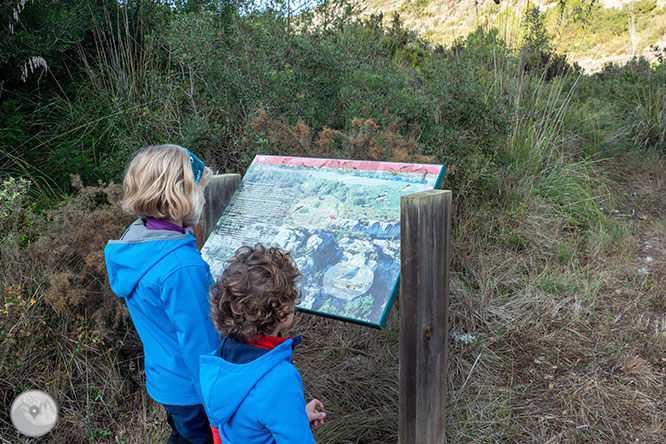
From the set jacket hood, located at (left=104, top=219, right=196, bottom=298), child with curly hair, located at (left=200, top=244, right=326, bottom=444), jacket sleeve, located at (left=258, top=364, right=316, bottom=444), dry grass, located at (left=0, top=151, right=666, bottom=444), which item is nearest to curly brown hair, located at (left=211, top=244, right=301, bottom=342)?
child with curly hair, located at (left=200, top=244, right=326, bottom=444)

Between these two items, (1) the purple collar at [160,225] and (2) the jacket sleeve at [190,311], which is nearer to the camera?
(2) the jacket sleeve at [190,311]

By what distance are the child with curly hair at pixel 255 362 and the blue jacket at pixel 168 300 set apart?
→ 7.7 inches

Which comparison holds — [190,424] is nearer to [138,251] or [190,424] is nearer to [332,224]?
[138,251]

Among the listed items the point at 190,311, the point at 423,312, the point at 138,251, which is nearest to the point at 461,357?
the point at 423,312

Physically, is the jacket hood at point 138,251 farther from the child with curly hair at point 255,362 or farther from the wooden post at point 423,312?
the wooden post at point 423,312

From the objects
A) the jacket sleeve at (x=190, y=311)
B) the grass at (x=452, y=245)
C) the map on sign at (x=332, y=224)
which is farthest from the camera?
the grass at (x=452, y=245)

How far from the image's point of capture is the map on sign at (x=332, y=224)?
1.91 m

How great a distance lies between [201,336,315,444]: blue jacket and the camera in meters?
1.32

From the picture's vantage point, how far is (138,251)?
165cm

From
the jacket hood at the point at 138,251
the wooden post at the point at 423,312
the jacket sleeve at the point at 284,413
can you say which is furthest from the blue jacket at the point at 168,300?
the wooden post at the point at 423,312

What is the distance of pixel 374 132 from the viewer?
392cm

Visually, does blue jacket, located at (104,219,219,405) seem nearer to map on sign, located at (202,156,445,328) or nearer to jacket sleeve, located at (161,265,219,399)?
jacket sleeve, located at (161,265,219,399)

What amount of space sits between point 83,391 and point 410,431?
2.04 meters

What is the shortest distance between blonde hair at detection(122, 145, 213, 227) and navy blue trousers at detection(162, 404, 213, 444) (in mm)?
683
